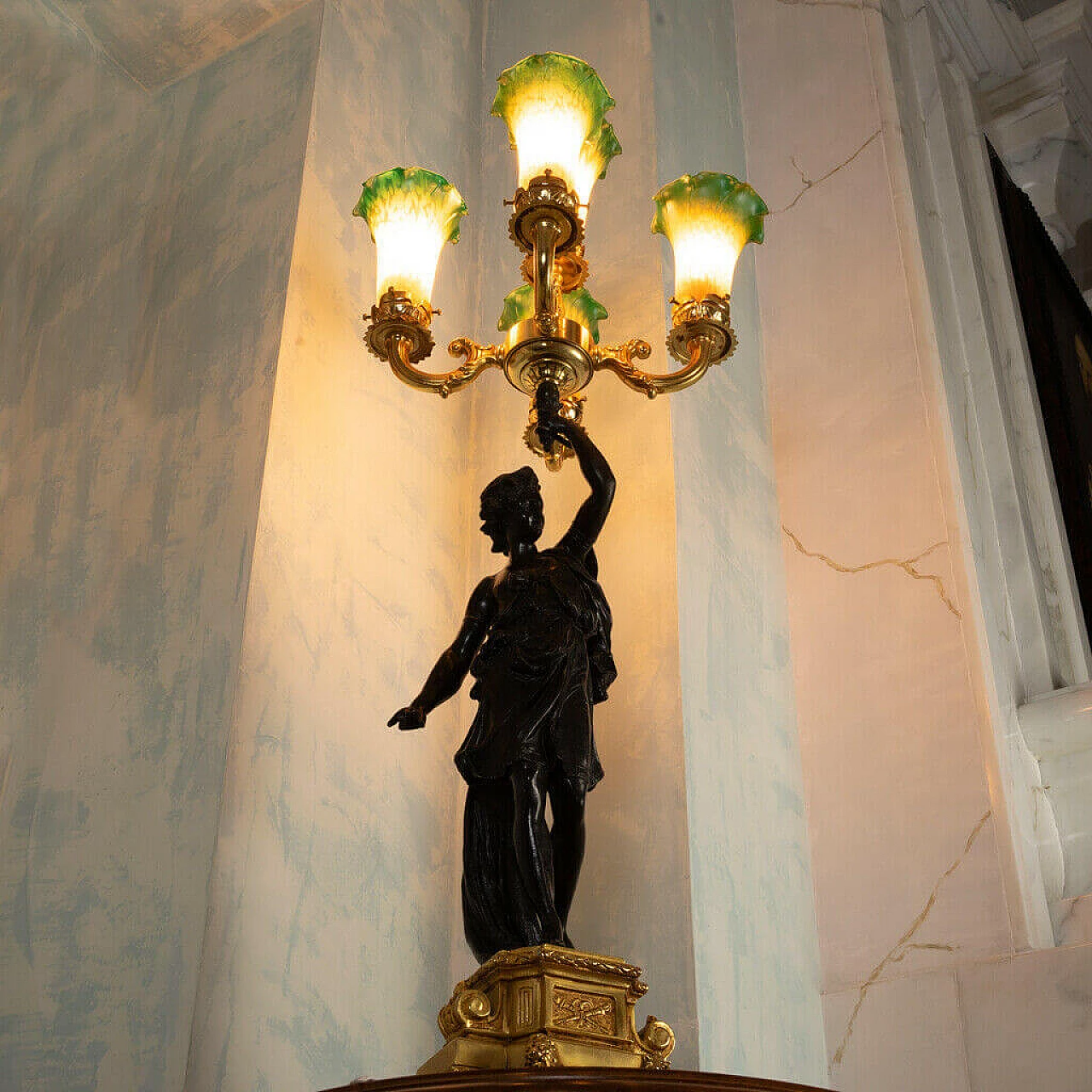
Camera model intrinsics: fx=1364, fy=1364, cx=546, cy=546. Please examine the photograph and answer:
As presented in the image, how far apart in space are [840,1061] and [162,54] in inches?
115

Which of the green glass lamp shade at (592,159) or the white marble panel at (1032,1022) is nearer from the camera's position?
the white marble panel at (1032,1022)

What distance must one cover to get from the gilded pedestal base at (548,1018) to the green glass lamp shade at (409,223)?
1.29 m

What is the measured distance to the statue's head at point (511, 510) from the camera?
2.35 meters

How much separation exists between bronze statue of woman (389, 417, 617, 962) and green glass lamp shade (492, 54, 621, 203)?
51 cm

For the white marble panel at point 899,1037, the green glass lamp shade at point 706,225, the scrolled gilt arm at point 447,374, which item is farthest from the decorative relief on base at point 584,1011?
the green glass lamp shade at point 706,225

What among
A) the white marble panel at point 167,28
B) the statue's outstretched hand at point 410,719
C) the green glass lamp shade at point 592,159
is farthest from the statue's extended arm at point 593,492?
the white marble panel at point 167,28

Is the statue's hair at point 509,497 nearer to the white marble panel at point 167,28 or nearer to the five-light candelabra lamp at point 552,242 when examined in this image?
the five-light candelabra lamp at point 552,242

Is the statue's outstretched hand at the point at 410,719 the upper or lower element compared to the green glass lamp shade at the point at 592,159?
lower

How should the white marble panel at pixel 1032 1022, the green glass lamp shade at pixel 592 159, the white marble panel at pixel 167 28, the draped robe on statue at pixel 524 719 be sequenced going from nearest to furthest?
the draped robe on statue at pixel 524 719 < the white marble panel at pixel 1032 1022 < the green glass lamp shade at pixel 592 159 < the white marble panel at pixel 167 28

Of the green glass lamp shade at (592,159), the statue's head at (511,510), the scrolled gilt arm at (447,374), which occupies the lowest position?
the statue's head at (511,510)

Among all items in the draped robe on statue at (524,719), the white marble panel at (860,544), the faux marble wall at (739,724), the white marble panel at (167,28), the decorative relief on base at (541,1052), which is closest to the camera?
the decorative relief on base at (541,1052)

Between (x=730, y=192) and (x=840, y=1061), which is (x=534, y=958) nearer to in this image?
(x=840, y=1061)

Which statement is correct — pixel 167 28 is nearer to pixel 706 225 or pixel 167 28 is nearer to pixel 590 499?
pixel 706 225

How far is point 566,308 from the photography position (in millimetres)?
2807
